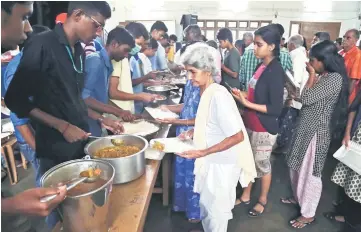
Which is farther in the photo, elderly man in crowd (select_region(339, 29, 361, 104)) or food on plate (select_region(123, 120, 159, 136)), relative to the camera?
elderly man in crowd (select_region(339, 29, 361, 104))

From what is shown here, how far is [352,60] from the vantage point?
2.78 meters

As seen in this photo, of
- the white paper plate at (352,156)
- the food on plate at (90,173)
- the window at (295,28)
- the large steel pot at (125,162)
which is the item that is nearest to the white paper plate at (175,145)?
the large steel pot at (125,162)

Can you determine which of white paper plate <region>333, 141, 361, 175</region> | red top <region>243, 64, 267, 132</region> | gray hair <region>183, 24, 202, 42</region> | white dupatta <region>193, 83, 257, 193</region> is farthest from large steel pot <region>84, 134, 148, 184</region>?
gray hair <region>183, 24, 202, 42</region>

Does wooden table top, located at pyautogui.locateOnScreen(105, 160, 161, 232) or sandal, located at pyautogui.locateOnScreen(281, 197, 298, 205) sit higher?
wooden table top, located at pyautogui.locateOnScreen(105, 160, 161, 232)

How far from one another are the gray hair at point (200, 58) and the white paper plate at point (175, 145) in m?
0.40

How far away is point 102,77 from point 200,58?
1.89 ft

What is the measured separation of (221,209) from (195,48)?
0.82 meters

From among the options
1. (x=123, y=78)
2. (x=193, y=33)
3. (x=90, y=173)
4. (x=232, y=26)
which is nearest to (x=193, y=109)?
(x=123, y=78)

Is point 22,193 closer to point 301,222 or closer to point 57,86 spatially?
point 57,86

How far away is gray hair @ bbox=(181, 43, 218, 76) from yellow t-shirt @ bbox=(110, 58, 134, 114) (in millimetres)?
559

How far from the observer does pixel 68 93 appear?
3.70 feet

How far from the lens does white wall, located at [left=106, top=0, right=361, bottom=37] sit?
8.10m

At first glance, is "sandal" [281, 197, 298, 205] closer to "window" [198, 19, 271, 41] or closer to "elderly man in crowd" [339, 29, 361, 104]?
"elderly man in crowd" [339, 29, 361, 104]

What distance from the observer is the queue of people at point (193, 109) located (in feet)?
→ 3.54
